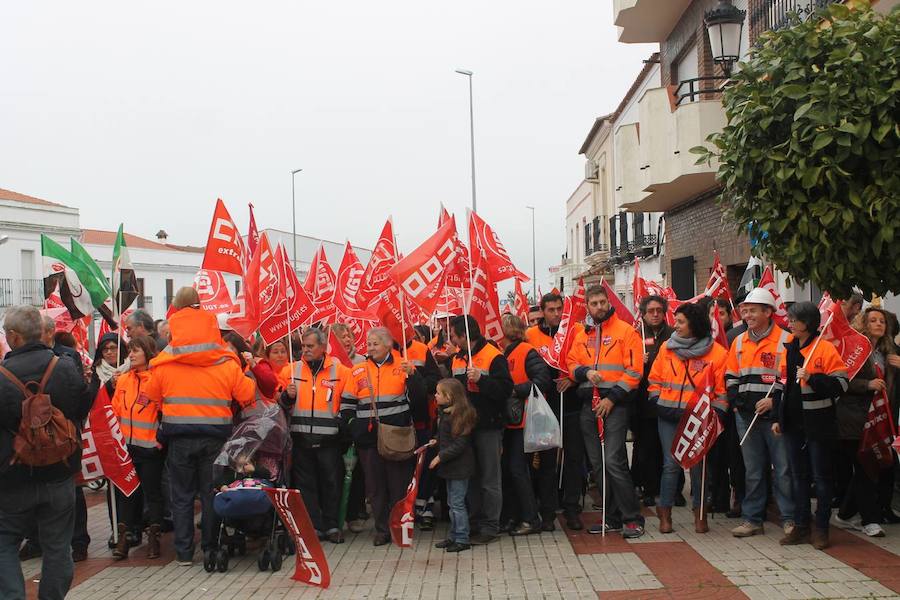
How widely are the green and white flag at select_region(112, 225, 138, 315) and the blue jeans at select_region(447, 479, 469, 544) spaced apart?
3634 millimetres

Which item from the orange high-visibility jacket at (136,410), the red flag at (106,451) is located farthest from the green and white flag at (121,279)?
the red flag at (106,451)

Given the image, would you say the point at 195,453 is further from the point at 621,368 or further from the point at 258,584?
the point at 621,368

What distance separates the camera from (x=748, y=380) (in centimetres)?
777

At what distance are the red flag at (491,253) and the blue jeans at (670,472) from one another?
195 centimetres

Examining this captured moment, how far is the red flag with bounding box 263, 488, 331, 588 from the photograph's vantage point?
654 cm

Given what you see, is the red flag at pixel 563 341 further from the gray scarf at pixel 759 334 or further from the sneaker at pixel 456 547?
the sneaker at pixel 456 547

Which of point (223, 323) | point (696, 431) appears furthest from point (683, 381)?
point (223, 323)

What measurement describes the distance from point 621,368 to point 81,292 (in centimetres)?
565

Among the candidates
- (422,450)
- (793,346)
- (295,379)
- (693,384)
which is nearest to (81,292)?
(295,379)

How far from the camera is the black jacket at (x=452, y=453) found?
25.1 feet

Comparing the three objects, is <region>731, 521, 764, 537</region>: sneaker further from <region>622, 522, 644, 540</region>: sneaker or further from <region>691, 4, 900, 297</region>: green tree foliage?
<region>691, 4, 900, 297</region>: green tree foliage

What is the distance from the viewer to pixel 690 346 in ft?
26.4

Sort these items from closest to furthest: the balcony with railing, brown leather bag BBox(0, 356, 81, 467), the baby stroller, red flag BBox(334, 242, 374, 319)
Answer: brown leather bag BBox(0, 356, 81, 467), the baby stroller, red flag BBox(334, 242, 374, 319), the balcony with railing

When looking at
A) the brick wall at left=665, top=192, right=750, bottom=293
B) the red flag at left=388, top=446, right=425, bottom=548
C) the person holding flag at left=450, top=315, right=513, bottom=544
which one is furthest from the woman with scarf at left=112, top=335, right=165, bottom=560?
the brick wall at left=665, top=192, right=750, bottom=293
